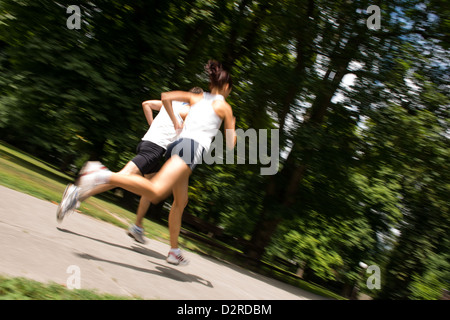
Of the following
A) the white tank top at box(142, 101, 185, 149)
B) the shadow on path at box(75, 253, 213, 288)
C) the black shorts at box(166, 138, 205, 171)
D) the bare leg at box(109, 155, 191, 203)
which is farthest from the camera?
the white tank top at box(142, 101, 185, 149)

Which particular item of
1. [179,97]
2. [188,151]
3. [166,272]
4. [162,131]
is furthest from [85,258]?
[162,131]

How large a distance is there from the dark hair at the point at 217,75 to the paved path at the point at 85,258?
82.6 inches

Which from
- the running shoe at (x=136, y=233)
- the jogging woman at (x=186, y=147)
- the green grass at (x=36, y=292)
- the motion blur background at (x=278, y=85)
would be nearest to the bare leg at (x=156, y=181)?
the jogging woman at (x=186, y=147)

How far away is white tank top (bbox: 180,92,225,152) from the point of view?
467cm

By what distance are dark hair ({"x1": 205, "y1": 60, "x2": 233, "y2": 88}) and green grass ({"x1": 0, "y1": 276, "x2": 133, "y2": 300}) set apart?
267 cm

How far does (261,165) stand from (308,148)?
1.97 m

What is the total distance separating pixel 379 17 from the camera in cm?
1151

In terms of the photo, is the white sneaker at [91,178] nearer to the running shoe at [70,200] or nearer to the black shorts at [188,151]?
the running shoe at [70,200]

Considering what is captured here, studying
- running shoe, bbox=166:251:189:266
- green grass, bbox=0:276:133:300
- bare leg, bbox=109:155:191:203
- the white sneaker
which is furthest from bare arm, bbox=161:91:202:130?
green grass, bbox=0:276:133:300

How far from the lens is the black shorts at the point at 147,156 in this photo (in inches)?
214

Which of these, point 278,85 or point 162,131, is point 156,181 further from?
point 278,85

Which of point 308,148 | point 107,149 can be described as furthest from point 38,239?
point 107,149

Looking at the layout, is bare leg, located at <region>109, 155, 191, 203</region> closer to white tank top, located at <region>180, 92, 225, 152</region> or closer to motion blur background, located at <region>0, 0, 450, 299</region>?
white tank top, located at <region>180, 92, 225, 152</region>
